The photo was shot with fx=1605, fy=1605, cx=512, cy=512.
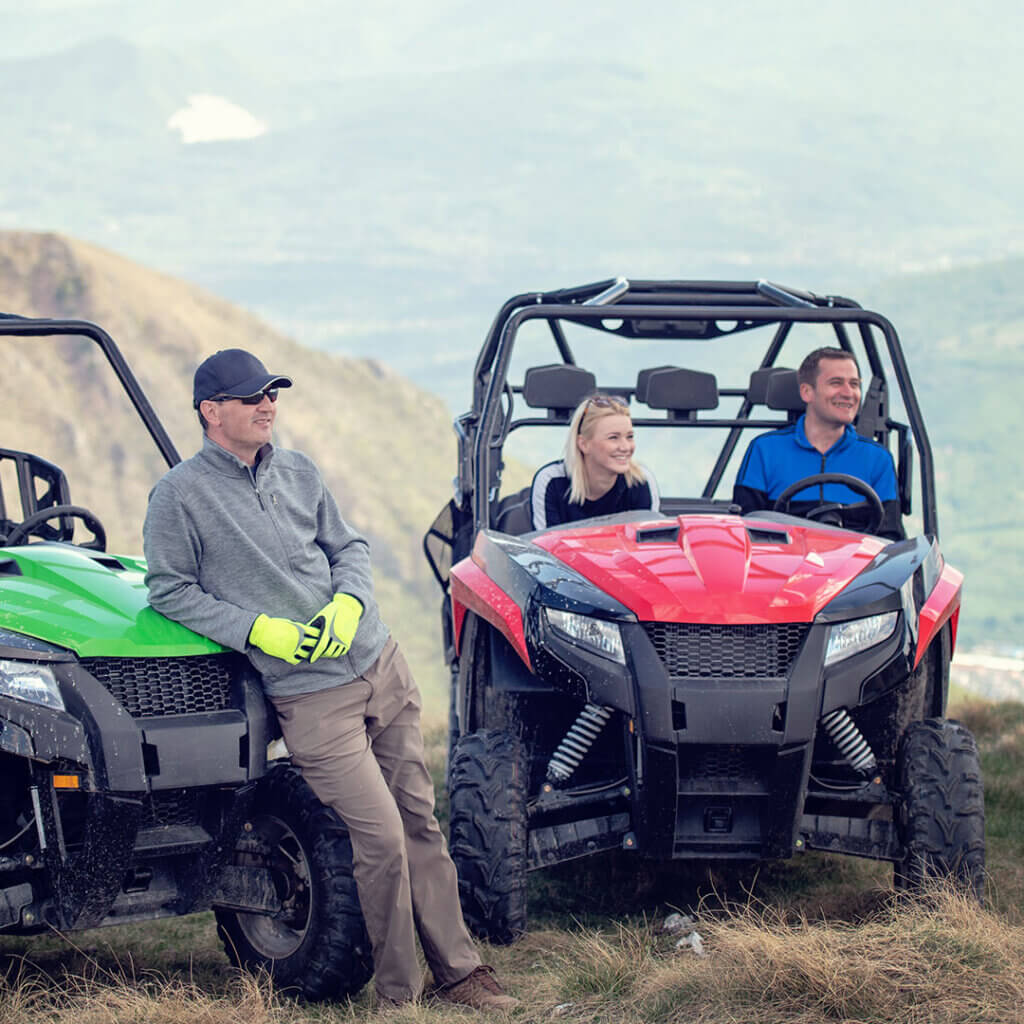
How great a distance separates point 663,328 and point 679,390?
316 mm

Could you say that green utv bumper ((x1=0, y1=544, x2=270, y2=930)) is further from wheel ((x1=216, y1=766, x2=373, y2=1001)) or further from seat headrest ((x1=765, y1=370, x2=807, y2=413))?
seat headrest ((x1=765, y1=370, x2=807, y2=413))

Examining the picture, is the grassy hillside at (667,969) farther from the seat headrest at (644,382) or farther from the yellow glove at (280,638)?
the seat headrest at (644,382)

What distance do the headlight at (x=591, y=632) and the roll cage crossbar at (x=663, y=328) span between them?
1.07 metres

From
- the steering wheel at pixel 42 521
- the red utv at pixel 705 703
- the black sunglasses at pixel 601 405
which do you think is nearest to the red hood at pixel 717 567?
the red utv at pixel 705 703

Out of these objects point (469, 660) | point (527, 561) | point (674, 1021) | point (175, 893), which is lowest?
point (674, 1021)

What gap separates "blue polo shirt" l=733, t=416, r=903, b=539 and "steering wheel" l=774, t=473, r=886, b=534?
1.01ft

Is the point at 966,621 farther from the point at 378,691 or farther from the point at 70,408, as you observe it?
the point at 378,691

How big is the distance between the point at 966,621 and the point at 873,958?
5248 inches

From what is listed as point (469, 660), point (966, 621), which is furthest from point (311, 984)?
point (966, 621)

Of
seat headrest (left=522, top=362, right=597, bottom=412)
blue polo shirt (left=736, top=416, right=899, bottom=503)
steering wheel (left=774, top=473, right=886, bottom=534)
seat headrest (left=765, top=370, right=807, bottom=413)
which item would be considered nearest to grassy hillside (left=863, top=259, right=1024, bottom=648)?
seat headrest (left=765, top=370, right=807, bottom=413)

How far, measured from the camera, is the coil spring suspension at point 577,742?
4699 mm

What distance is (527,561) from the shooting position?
4.93 meters

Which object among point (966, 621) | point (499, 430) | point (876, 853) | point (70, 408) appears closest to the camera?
point (876, 853)

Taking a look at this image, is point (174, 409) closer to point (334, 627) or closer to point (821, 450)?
point (821, 450)
